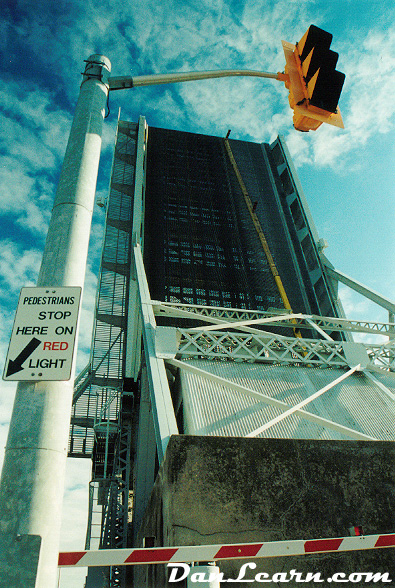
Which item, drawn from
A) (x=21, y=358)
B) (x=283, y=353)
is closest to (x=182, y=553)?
(x=21, y=358)

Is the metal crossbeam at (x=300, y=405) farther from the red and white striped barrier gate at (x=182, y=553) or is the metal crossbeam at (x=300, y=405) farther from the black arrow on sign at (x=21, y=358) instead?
the black arrow on sign at (x=21, y=358)

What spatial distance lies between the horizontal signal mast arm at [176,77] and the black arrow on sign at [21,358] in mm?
3206

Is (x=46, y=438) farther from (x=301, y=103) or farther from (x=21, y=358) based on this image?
(x=301, y=103)

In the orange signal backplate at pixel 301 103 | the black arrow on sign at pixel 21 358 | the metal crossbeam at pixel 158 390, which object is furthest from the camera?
the metal crossbeam at pixel 158 390

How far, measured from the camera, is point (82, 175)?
3516mm

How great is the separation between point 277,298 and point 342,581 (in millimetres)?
14687

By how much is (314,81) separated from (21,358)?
170 inches

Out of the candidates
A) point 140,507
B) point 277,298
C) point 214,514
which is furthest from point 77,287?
point 277,298

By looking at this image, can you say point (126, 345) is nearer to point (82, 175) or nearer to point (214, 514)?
point (214, 514)

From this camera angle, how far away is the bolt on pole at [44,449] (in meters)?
2.13

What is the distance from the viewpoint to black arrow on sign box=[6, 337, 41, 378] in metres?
2.62

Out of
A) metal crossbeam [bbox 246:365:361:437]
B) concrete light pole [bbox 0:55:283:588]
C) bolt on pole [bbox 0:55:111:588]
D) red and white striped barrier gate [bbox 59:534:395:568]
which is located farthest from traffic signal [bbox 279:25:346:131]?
metal crossbeam [bbox 246:365:361:437]

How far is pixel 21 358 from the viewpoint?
8.78 feet

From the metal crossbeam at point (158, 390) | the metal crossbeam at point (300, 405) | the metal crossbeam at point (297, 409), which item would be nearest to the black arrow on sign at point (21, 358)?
the metal crossbeam at point (158, 390)
